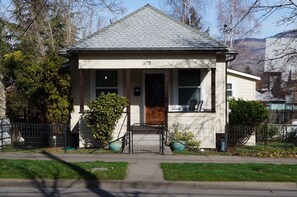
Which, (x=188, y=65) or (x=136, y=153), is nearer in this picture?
(x=136, y=153)

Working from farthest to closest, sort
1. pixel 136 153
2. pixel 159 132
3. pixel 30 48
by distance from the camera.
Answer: pixel 30 48 → pixel 159 132 → pixel 136 153

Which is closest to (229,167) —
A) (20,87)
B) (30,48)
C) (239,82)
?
(20,87)

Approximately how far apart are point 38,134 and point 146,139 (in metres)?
4.36

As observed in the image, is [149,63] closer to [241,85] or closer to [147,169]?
[147,169]

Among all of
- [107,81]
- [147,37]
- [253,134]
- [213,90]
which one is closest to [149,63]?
[147,37]

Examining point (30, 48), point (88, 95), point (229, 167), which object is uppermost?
point (30, 48)

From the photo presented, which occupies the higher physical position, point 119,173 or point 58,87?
point 58,87

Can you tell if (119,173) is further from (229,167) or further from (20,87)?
(20,87)

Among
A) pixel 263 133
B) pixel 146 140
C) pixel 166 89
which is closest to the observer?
pixel 146 140

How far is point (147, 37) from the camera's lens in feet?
62.2

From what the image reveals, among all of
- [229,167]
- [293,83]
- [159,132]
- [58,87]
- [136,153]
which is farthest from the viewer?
[293,83]

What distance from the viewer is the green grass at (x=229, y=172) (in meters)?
11.3

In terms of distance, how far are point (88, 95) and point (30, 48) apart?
50.3ft

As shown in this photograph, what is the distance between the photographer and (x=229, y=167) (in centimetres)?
1300
